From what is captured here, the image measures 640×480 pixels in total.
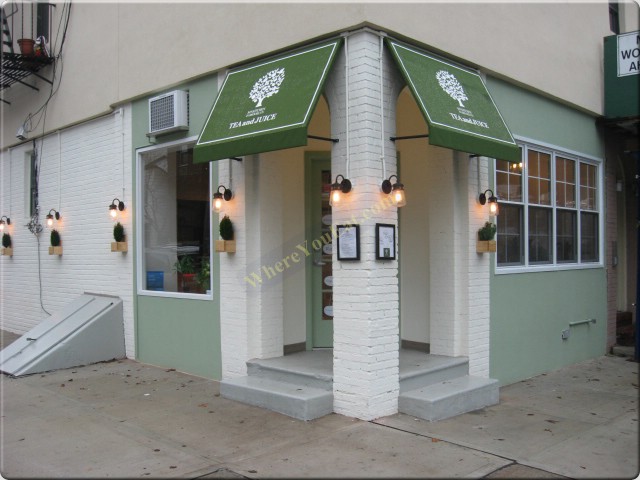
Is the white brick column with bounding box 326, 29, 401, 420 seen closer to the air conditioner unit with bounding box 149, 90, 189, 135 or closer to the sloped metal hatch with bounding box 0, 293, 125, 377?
the air conditioner unit with bounding box 149, 90, 189, 135

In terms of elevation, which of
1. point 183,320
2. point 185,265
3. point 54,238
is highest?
point 54,238

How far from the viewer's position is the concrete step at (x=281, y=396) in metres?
5.78

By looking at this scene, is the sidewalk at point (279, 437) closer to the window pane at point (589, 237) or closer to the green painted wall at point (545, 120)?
the window pane at point (589, 237)

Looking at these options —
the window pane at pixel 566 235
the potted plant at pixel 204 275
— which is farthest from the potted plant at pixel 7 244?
the window pane at pixel 566 235

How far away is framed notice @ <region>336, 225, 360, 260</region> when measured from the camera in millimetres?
5797

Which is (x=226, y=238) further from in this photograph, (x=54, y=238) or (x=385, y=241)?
(x=54, y=238)

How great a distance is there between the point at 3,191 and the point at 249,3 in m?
7.86

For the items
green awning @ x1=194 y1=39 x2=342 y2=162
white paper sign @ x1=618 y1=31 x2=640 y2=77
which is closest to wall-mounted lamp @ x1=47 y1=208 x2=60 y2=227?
green awning @ x1=194 y1=39 x2=342 y2=162

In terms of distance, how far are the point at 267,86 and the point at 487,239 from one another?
3024 millimetres

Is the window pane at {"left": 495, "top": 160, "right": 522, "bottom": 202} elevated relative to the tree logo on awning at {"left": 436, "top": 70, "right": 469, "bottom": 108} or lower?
lower

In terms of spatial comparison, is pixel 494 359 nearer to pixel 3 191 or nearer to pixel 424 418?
pixel 424 418

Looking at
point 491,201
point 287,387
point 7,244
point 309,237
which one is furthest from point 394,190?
point 7,244

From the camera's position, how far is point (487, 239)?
6.98 m

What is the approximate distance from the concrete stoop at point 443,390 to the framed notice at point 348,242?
1.35 m
